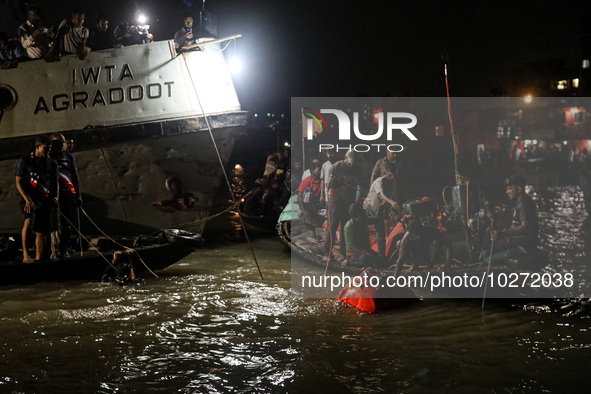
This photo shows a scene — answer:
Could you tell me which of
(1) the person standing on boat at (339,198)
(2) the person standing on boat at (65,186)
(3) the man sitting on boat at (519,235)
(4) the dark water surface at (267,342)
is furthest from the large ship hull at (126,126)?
(3) the man sitting on boat at (519,235)

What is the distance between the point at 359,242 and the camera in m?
9.16

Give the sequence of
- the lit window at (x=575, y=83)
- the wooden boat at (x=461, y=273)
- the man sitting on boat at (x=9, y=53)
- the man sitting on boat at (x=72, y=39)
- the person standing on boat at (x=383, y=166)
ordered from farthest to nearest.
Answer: the lit window at (x=575, y=83) → the man sitting on boat at (x=72, y=39) → the man sitting on boat at (x=9, y=53) → the person standing on boat at (x=383, y=166) → the wooden boat at (x=461, y=273)

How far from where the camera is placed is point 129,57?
10508 millimetres

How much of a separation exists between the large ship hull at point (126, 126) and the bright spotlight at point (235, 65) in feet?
1.77

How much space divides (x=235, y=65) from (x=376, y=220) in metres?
4.82

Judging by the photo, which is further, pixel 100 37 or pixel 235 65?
pixel 235 65

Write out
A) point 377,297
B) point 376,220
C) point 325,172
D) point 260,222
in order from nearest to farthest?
point 377,297 → point 376,220 → point 325,172 → point 260,222

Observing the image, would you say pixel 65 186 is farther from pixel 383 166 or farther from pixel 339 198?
pixel 383 166

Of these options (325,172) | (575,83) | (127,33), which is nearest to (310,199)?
(325,172)

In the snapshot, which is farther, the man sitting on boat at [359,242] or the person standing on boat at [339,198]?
the person standing on boat at [339,198]

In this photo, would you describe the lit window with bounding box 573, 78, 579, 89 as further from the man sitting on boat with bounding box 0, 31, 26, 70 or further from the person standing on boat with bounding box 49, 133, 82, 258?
the person standing on boat with bounding box 49, 133, 82, 258

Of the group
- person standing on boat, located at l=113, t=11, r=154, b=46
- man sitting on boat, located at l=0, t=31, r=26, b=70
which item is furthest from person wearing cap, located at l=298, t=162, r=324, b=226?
man sitting on boat, located at l=0, t=31, r=26, b=70

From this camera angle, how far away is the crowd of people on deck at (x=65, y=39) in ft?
33.1

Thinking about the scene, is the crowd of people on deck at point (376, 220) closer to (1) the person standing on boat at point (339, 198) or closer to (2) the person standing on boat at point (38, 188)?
(1) the person standing on boat at point (339, 198)
